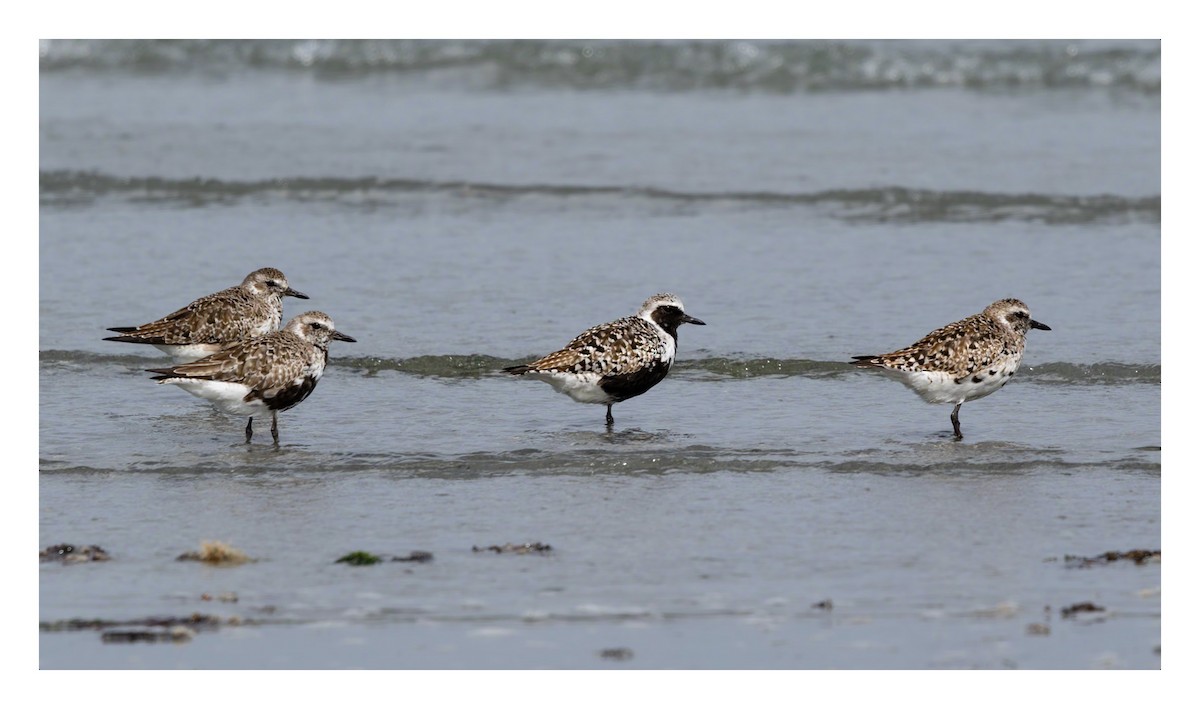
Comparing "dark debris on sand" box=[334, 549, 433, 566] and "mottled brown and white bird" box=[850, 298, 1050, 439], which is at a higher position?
"mottled brown and white bird" box=[850, 298, 1050, 439]

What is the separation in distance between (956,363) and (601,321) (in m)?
4.19

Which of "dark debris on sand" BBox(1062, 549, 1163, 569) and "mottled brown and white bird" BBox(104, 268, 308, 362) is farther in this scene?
"mottled brown and white bird" BBox(104, 268, 308, 362)

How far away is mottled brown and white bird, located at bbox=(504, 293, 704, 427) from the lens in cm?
1144

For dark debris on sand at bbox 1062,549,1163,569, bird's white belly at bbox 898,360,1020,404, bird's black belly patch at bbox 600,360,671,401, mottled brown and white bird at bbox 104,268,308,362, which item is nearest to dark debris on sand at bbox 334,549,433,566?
dark debris on sand at bbox 1062,549,1163,569

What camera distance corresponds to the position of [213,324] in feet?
42.8

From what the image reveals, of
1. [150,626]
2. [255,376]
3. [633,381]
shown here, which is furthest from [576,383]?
[150,626]

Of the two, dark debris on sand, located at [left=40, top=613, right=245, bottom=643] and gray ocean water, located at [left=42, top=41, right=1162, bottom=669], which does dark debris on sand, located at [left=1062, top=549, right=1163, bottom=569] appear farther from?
dark debris on sand, located at [left=40, top=613, right=245, bottom=643]

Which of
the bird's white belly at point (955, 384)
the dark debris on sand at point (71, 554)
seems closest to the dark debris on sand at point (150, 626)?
the dark debris on sand at point (71, 554)

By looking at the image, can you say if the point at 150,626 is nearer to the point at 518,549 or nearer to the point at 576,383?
the point at 518,549

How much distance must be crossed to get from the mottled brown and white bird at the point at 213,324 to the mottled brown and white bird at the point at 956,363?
5.13 meters

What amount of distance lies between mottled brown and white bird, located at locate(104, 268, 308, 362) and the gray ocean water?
0.43 m

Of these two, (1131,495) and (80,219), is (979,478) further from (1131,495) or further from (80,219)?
(80,219)

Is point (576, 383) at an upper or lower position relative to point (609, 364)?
lower

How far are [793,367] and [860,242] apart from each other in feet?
16.1
